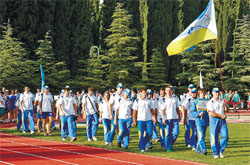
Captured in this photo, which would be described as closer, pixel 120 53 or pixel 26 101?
pixel 26 101

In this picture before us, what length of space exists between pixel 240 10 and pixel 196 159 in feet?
146

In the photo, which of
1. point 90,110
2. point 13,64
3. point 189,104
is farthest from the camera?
point 13,64

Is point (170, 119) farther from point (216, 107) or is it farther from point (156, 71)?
point (156, 71)

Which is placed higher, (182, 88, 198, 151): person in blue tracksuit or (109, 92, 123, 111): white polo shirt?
(109, 92, 123, 111): white polo shirt

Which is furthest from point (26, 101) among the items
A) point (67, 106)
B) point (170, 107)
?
point (170, 107)

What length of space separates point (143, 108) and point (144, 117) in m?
0.29

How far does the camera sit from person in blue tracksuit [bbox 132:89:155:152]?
486 inches

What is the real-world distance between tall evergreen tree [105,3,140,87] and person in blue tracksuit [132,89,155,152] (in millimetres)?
27719

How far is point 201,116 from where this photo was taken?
11586mm

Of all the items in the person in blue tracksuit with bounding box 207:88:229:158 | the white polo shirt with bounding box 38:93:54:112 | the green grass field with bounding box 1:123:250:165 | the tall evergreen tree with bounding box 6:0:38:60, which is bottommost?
the green grass field with bounding box 1:123:250:165

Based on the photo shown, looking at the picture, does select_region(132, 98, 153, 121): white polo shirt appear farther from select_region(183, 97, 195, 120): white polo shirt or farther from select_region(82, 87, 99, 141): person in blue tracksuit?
select_region(82, 87, 99, 141): person in blue tracksuit

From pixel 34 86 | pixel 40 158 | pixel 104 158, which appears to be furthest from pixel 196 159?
pixel 34 86

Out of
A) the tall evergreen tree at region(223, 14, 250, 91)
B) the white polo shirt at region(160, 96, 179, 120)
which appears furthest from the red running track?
the tall evergreen tree at region(223, 14, 250, 91)

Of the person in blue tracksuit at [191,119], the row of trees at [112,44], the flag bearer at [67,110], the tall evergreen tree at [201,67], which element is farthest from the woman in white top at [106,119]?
the tall evergreen tree at [201,67]
